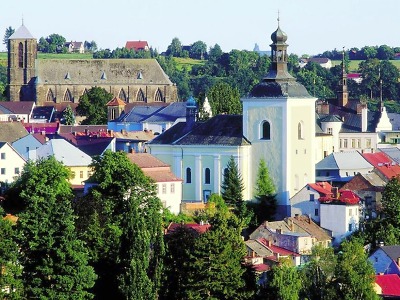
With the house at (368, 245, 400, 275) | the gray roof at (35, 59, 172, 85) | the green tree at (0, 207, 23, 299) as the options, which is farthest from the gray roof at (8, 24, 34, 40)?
the green tree at (0, 207, 23, 299)

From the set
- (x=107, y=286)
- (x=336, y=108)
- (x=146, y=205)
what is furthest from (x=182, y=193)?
(x=336, y=108)

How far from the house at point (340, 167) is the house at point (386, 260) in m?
13.2

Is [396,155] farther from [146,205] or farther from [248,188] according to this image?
[146,205]

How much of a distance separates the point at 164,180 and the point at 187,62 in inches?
4674

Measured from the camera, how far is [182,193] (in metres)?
66.6

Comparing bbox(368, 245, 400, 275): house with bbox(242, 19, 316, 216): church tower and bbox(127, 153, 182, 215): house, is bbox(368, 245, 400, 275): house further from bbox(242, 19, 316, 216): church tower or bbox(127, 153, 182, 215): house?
bbox(127, 153, 182, 215): house

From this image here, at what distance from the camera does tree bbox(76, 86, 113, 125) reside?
111938 mm

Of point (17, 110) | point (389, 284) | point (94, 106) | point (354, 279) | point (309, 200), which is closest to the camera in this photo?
point (354, 279)

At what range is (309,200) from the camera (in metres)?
64.2

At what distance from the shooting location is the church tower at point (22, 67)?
130750mm

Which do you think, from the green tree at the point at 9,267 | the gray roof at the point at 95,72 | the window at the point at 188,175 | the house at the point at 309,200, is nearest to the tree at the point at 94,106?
the gray roof at the point at 95,72

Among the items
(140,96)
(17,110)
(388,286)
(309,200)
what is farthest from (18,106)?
(388,286)

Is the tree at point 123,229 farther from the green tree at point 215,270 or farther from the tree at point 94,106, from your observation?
the tree at point 94,106

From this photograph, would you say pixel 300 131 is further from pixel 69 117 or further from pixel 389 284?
pixel 69 117
